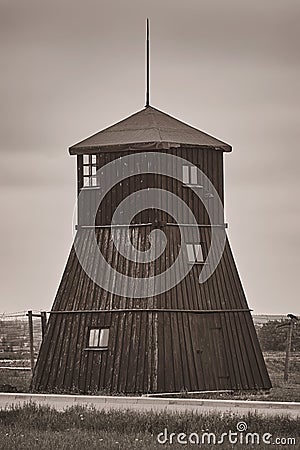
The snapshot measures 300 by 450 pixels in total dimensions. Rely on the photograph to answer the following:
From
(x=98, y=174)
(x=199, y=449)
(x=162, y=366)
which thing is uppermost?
(x=98, y=174)

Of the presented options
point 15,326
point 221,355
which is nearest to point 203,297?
point 221,355

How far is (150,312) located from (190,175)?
183 inches

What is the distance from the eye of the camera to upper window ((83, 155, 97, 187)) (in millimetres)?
42875

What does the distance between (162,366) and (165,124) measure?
7952 mm

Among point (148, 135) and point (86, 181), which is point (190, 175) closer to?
point (148, 135)

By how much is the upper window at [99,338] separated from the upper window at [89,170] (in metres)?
4.87

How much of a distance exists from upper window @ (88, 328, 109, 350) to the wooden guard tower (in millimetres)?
30

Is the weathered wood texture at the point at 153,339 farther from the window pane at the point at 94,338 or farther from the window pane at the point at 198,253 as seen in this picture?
the window pane at the point at 198,253

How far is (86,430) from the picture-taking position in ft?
96.9

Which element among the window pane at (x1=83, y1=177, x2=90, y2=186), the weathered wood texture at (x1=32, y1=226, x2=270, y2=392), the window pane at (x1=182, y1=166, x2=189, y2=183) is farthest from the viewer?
the window pane at (x1=83, y1=177, x2=90, y2=186)

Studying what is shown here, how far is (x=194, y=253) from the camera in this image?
41.8m

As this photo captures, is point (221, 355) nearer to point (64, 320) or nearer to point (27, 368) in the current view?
point (64, 320)

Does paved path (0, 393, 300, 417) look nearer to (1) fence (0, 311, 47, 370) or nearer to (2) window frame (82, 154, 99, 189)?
(1) fence (0, 311, 47, 370)

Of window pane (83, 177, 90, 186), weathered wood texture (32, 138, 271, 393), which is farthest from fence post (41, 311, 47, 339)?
window pane (83, 177, 90, 186)
